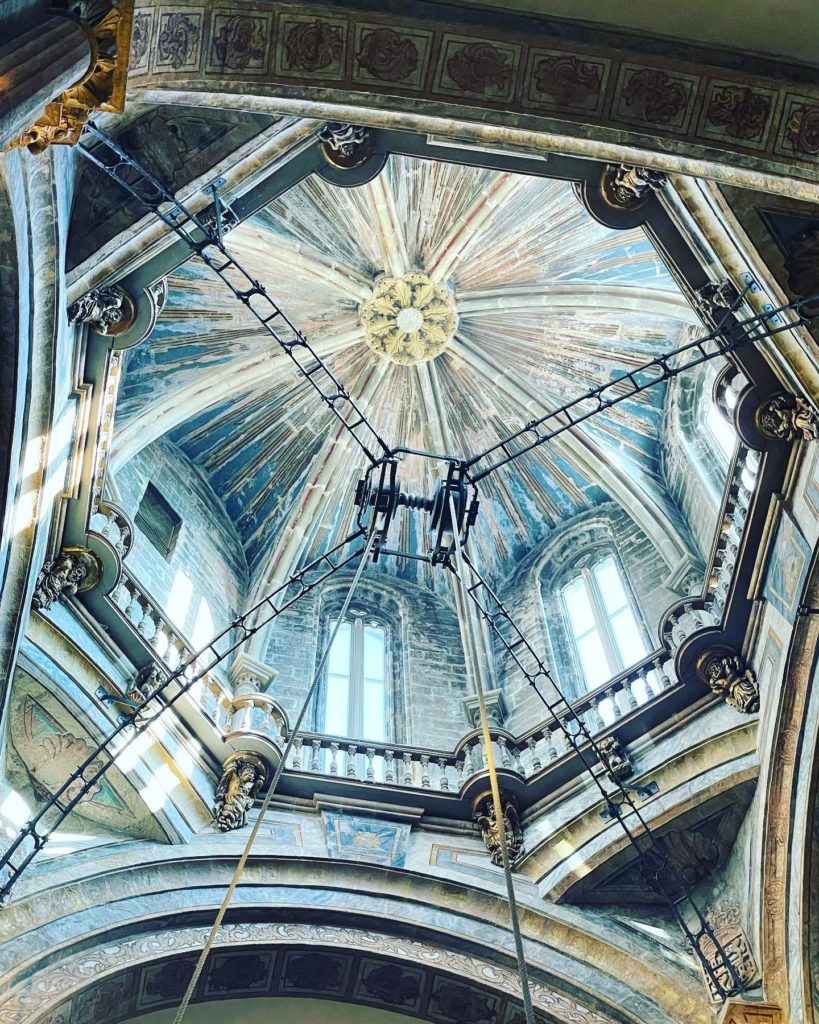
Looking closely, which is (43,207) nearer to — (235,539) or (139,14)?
(139,14)

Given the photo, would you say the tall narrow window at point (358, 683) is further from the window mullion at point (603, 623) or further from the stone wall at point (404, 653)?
the window mullion at point (603, 623)

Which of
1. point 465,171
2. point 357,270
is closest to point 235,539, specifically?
point 357,270

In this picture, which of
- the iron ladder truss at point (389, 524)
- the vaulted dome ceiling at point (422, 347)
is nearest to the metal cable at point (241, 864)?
the iron ladder truss at point (389, 524)

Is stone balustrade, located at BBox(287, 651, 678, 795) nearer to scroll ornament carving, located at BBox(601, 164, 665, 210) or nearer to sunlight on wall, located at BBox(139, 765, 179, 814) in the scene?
sunlight on wall, located at BBox(139, 765, 179, 814)

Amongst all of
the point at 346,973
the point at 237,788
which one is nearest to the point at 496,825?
the point at 346,973

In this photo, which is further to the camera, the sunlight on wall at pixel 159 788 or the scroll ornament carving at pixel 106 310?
the sunlight on wall at pixel 159 788

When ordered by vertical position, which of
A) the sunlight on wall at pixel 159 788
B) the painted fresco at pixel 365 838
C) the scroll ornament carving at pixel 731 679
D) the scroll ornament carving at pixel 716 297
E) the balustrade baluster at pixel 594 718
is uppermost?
the scroll ornament carving at pixel 716 297

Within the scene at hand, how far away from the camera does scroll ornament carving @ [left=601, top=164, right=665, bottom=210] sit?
1053cm

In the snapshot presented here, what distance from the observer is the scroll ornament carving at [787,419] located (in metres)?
10.6

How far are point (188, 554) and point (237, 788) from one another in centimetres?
467

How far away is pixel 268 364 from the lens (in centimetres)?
1830

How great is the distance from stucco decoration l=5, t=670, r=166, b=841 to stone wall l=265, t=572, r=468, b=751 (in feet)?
11.2

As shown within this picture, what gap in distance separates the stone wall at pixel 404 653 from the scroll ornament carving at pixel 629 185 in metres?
6.91

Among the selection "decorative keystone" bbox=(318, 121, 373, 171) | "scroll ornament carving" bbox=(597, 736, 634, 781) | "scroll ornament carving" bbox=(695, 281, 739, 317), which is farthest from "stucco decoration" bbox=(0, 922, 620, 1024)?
"decorative keystone" bbox=(318, 121, 373, 171)
